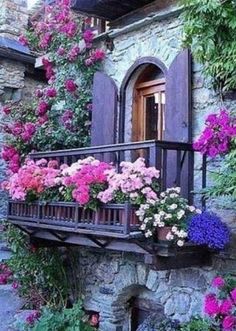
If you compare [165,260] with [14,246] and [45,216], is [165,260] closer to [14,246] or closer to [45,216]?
[45,216]

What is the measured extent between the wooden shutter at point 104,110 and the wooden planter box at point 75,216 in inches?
50.4

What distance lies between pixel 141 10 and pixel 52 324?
4037 mm

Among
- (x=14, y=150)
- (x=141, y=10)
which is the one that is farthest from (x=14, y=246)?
(x=141, y=10)

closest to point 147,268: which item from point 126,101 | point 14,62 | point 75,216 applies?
point 75,216

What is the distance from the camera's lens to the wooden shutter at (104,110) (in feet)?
19.1

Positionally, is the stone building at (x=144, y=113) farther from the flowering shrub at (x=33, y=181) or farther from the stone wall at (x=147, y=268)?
the flowering shrub at (x=33, y=181)

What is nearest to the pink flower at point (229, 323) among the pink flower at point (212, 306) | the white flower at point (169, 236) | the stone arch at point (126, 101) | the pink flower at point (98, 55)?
the pink flower at point (212, 306)

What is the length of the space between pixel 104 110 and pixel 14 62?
4168mm

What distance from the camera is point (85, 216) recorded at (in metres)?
4.56

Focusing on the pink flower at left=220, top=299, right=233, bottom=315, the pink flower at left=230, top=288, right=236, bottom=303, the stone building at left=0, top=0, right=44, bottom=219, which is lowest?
the pink flower at left=220, top=299, right=233, bottom=315

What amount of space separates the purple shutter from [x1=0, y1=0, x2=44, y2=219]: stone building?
→ 500 cm

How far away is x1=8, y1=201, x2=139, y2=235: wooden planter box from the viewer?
4.08 metres

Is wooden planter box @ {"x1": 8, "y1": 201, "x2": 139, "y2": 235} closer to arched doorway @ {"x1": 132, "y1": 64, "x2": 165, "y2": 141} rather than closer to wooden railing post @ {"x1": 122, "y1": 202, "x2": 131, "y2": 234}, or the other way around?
wooden railing post @ {"x1": 122, "y1": 202, "x2": 131, "y2": 234}

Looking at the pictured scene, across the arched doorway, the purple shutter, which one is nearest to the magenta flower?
the arched doorway
